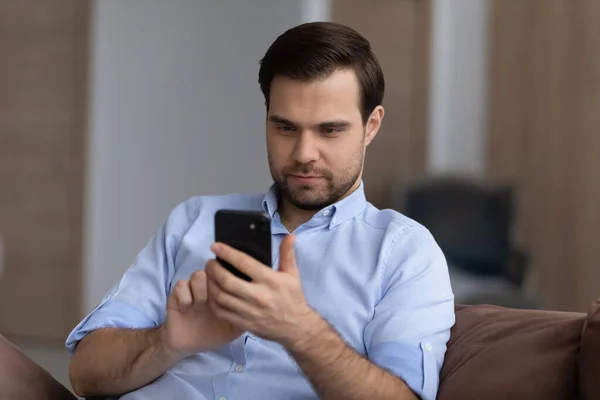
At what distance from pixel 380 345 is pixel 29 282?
343 cm

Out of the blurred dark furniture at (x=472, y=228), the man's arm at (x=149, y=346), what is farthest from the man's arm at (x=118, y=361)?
the blurred dark furniture at (x=472, y=228)

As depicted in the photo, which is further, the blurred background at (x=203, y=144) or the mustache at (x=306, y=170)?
the blurred background at (x=203, y=144)

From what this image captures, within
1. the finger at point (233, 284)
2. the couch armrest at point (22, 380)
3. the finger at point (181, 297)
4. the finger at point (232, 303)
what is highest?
the finger at point (233, 284)

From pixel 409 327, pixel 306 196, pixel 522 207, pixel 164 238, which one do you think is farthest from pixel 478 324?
pixel 522 207

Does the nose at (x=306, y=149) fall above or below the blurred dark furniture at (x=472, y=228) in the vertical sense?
above

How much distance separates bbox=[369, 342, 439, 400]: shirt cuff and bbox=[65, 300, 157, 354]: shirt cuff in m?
0.39

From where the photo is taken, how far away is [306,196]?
→ 53.4 inches

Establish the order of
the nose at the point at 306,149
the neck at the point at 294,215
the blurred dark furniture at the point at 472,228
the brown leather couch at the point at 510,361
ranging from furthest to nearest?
the blurred dark furniture at the point at 472,228, the neck at the point at 294,215, the nose at the point at 306,149, the brown leather couch at the point at 510,361

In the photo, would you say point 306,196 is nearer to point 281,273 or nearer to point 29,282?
point 281,273

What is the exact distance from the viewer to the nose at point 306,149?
130cm

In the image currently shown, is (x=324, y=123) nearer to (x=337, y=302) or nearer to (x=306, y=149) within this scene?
(x=306, y=149)

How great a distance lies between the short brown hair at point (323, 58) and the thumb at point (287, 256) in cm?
41

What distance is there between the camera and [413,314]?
120cm

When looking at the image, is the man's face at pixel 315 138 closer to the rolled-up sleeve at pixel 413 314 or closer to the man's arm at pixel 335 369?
the rolled-up sleeve at pixel 413 314
